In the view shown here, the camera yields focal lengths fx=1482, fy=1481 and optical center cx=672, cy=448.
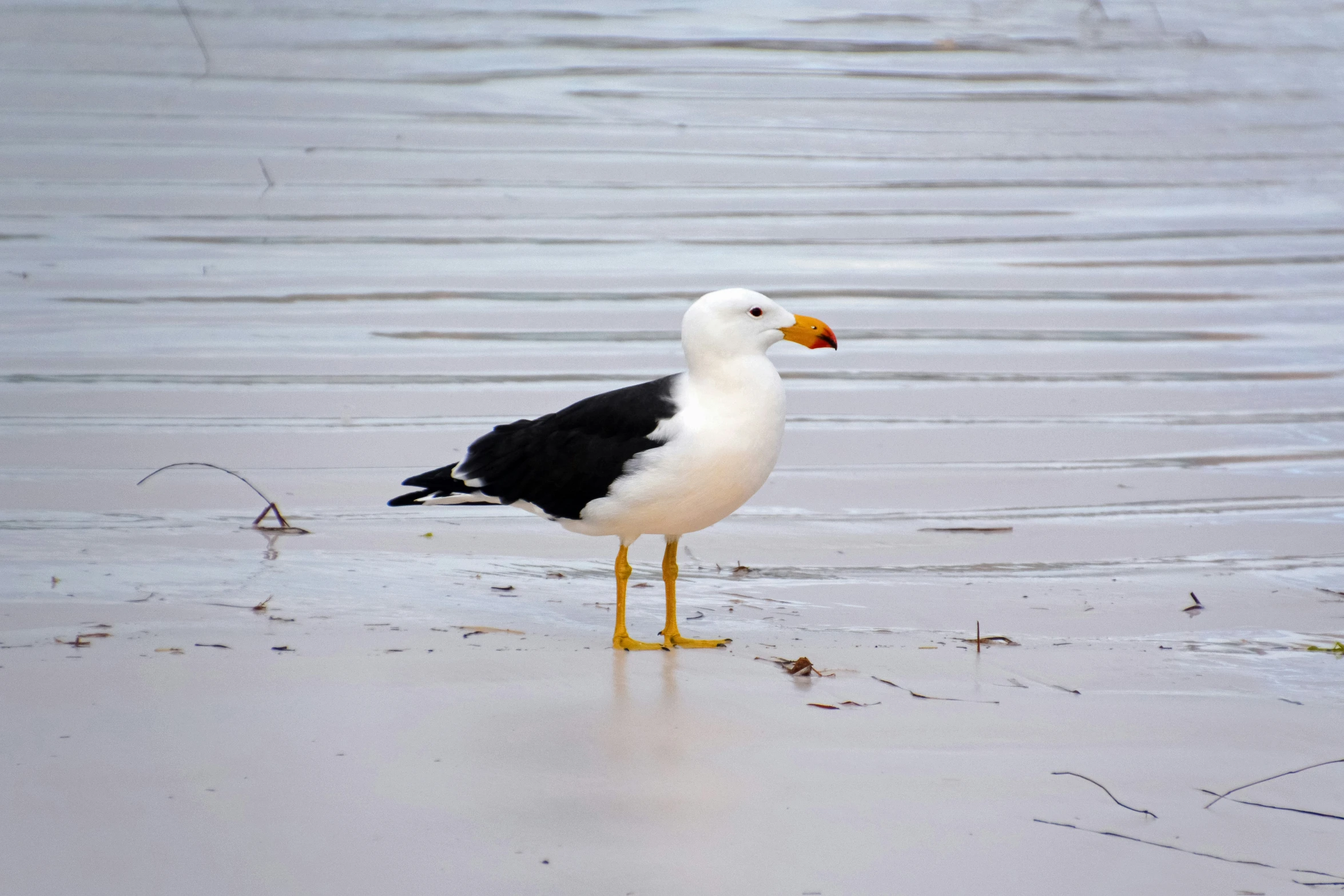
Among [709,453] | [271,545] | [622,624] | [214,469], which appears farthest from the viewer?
[214,469]

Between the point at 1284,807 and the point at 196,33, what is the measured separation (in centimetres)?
1156

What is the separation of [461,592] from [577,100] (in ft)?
25.9

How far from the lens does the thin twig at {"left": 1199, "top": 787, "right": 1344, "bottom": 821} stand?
2.92m

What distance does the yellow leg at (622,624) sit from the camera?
4074 mm

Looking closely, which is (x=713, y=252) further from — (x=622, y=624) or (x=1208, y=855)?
(x=1208, y=855)

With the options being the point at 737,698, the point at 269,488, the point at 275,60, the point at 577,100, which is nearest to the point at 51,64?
the point at 275,60

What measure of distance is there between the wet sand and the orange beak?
84 cm

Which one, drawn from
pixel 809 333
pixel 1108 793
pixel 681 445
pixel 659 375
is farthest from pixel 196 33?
pixel 1108 793

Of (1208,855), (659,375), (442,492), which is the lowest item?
(1208,855)

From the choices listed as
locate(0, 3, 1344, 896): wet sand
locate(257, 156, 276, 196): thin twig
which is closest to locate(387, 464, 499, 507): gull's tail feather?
locate(0, 3, 1344, 896): wet sand

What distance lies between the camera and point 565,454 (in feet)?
14.0

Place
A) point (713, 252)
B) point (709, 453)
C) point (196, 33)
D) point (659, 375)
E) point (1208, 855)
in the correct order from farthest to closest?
1. point (196, 33)
2. point (713, 252)
3. point (659, 375)
4. point (709, 453)
5. point (1208, 855)

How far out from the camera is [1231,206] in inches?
406

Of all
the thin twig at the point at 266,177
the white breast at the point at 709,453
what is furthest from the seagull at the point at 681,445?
the thin twig at the point at 266,177
